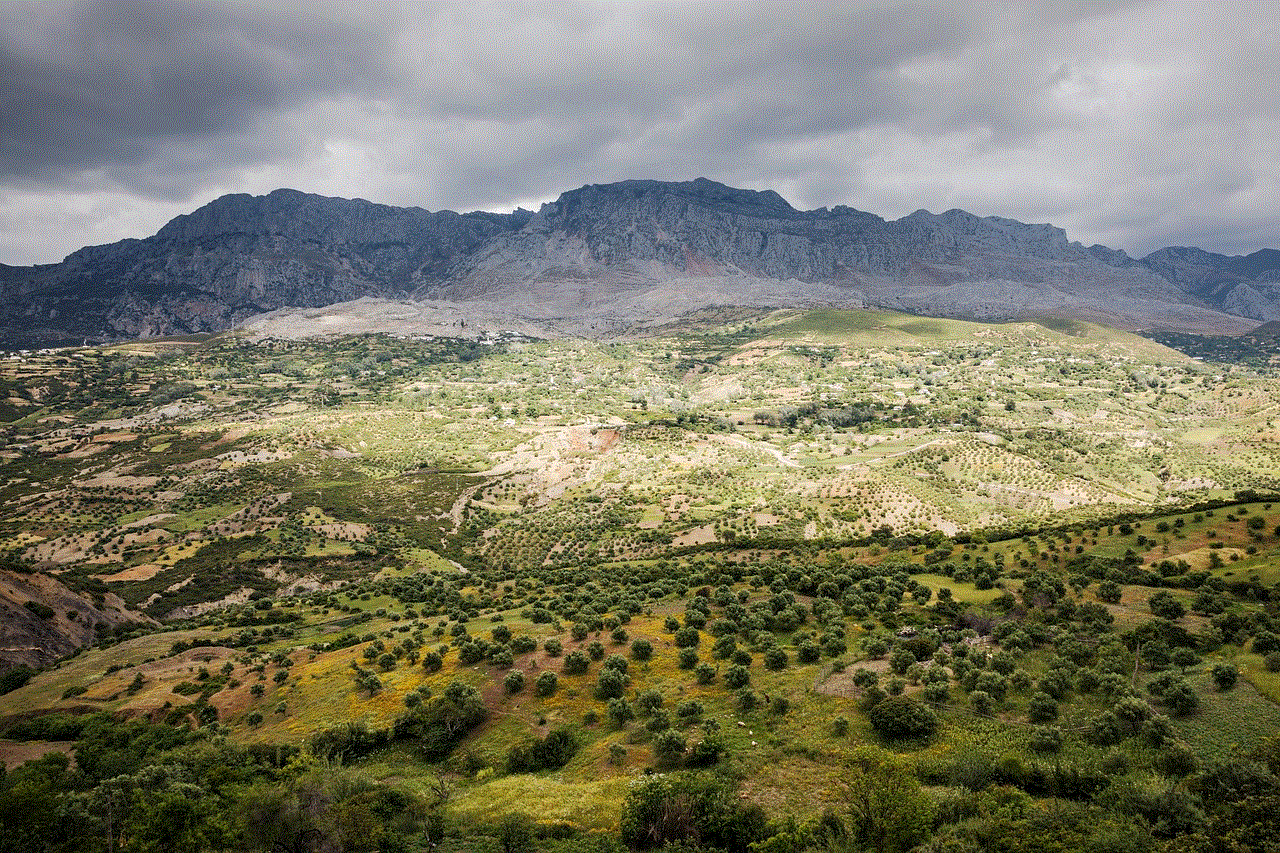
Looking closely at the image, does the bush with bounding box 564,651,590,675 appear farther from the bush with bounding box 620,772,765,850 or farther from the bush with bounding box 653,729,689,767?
the bush with bounding box 620,772,765,850

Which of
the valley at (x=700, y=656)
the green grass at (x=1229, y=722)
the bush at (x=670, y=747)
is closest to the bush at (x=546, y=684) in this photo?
the valley at (x=700, y=656)

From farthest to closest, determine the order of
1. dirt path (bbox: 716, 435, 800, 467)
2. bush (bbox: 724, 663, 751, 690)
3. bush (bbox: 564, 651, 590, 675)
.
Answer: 1. dirt path (bbox: 716, 435, 800, 467)
2. bush (bbox: 564, 651, 590, 675)
3. bush (bbox: 724, 663, 751, 690)

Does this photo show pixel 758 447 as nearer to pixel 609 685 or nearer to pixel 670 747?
pixel 609 685

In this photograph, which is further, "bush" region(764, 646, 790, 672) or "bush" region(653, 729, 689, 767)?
"bush" region(764, 646, 790, 672)

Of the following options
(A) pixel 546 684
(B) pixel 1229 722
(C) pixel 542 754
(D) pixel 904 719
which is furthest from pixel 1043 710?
(A) pixel 546 684

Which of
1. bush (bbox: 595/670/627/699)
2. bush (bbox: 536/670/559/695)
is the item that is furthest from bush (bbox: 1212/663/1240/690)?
bush (bbox: 536/670/559/695)

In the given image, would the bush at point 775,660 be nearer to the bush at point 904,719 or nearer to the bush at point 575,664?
the bush at point 904,719

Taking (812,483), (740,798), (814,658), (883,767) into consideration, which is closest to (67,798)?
(740,798)

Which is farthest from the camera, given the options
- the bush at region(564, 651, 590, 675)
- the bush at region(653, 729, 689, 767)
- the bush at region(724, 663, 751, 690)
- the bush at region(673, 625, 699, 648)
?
the bush at region(673, 625, 699, 648)

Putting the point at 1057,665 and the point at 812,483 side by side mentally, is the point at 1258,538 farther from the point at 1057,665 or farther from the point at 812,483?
the point at 812,483
